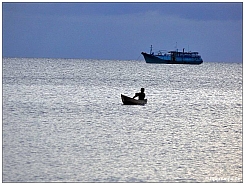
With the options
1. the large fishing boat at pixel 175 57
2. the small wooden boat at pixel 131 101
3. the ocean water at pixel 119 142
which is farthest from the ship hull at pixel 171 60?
the small wooden boat at pixel 131 101

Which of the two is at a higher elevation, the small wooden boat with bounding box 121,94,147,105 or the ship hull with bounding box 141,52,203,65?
the ship hull with bounding box 141,52,203,65

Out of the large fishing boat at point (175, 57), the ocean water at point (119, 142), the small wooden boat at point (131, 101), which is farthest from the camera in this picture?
the large fishing boat at point (175, 57)

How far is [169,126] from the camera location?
24.7 meters

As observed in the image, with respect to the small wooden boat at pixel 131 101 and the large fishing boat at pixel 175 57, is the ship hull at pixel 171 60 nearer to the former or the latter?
the large fishing boat at pixel 175 57

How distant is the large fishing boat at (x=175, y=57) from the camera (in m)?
114

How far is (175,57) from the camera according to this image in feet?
376

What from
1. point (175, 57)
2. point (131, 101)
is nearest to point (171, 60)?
point (175, 57)

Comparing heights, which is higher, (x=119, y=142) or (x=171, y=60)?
(x=171, y=60)

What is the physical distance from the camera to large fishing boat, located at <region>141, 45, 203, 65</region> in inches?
4476

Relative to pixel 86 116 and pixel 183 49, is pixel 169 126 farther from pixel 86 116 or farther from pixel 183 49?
pixel 183 49

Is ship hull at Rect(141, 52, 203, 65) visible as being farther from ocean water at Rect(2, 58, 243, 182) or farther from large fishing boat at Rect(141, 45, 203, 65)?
ocean water at Rect(2, 58, 243, 182)

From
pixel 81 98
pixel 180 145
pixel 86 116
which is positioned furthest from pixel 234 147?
pixel 81 98

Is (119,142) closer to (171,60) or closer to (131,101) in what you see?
(131,101)

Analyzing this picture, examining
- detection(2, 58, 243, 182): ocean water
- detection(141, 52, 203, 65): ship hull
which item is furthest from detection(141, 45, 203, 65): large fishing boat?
detection(2, 58, 243, 182): ocean water
